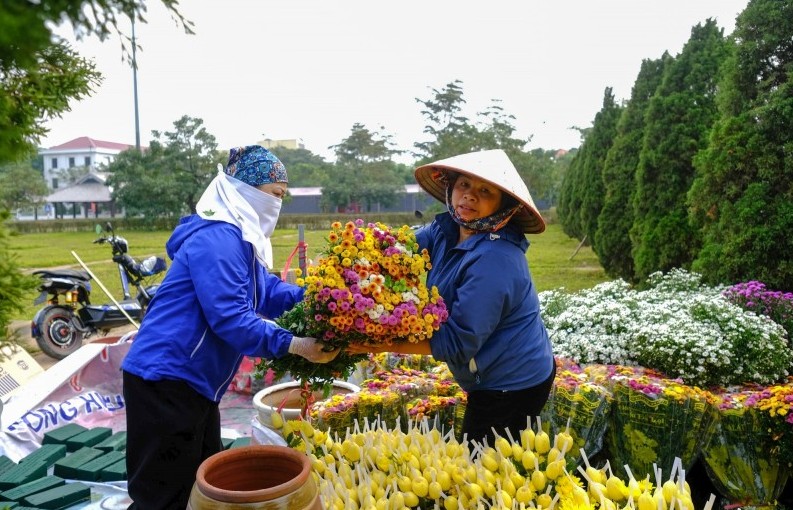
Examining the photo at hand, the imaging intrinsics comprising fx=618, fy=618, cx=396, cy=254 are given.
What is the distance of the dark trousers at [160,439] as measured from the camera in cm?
224

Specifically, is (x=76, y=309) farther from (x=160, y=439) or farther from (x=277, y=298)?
(x=160, y=439)

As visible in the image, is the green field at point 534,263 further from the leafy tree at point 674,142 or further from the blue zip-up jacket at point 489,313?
the blue zip-up jacket at point 489,313

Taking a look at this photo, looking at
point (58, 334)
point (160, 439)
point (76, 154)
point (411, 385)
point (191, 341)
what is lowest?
point (58, 334)

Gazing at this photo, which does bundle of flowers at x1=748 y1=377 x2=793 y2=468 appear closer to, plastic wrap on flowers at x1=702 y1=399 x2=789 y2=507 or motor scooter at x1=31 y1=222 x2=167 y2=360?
plastic wrap on flowers at x1=702 y1=399 x2=789 y2=507

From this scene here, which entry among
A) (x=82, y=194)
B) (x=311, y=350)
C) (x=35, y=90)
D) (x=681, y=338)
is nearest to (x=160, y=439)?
(x=311, y=350)

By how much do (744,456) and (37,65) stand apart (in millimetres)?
3418

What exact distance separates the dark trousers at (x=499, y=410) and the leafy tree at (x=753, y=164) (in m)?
4.15

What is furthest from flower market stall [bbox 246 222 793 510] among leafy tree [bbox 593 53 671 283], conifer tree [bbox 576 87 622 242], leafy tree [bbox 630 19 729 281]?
conifer tree [bbox 576 87 622 242]

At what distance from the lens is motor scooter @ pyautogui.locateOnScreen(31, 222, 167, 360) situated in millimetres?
6477

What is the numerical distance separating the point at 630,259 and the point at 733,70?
4792 millimetres

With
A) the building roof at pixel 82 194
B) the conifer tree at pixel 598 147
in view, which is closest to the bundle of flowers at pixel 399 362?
the conifer tree at pixel 598 147

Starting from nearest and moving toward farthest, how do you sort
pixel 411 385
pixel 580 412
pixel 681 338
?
pixel 580 412
pixel 411 385
pixel 681 338

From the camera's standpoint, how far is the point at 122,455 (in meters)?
3.88

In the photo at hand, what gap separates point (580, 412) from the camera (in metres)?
3.17
